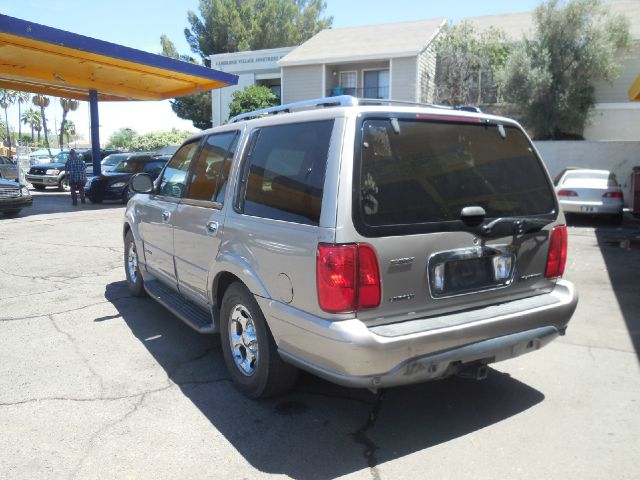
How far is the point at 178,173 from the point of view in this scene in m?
5.12

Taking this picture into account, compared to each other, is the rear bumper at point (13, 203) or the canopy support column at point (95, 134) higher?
the canopy support column at point (95, 134)

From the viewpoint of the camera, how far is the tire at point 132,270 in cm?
626

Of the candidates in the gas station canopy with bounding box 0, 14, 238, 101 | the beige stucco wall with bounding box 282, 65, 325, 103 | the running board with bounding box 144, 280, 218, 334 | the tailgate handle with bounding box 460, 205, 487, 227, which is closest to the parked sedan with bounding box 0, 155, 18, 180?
A: the gas station canopy with bounding box 0, 14, 238, 101

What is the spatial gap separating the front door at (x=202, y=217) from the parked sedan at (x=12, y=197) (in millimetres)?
10796

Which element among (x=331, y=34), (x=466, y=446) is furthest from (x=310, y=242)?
(x=331, y=34)

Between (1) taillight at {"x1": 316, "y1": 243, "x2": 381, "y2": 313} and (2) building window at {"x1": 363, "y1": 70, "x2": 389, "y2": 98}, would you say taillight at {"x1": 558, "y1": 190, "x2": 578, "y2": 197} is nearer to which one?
(1) taillight at {"x1": 316, "y1": 243, "x2": 381, "y2": 313}

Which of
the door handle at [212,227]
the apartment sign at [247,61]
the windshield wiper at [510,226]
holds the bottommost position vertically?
the door handle at [212,227]

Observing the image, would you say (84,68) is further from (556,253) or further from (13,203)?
(556,253)

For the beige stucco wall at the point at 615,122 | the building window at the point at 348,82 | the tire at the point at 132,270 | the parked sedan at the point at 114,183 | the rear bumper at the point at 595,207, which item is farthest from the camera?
the building window at the point at 348,82

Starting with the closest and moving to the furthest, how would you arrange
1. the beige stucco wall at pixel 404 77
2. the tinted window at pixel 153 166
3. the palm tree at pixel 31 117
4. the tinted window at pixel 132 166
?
the tinted window at pixel 153 166 < the tinted window at pixel 132 166 < the beige stucco wall at pixel 404 77 < the palm tree at pixel 31 117

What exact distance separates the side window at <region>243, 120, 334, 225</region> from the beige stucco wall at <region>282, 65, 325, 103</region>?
1005 inches

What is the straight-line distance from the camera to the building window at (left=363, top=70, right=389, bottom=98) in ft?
92.4

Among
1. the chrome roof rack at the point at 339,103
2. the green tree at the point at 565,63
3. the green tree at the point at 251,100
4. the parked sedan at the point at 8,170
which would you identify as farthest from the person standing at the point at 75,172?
the green tree at the point at 565,63

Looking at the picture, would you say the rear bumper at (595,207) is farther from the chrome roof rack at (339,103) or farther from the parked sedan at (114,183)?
the parked sedan at (114,183)
